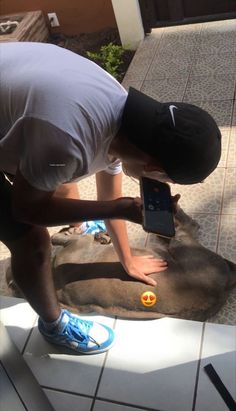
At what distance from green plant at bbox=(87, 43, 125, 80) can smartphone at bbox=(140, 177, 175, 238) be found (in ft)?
6.21

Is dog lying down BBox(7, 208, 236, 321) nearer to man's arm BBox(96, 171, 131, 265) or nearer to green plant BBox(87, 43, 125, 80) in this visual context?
man's arm BBox(96, 171, 131, 265)

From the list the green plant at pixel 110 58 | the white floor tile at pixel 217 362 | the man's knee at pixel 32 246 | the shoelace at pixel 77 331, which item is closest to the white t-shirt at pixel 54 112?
the man's knee at pixel 32 246

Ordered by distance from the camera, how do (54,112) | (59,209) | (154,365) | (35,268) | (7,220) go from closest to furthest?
(54,112)
(59,209)
(7,220)
(35,268)
(154,365)

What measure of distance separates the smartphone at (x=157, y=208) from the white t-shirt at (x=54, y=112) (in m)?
0.14

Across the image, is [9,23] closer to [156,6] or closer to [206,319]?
[156,6]

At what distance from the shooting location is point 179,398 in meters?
1.25

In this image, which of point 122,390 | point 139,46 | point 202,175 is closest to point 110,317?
point 122,390

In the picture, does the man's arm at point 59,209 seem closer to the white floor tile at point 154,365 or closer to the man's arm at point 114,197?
the man's arm at point 114,197

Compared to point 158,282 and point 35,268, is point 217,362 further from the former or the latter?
point 35,268

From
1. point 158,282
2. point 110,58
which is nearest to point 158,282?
point 158,282

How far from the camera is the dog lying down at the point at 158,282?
4.79 ft

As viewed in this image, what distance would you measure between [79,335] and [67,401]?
198mm

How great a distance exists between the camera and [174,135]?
82cm

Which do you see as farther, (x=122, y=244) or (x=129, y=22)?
(x=129, y=22)
